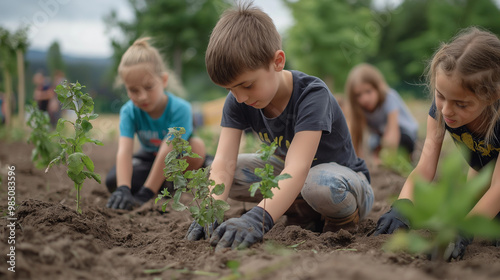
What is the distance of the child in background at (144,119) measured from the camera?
123 inches

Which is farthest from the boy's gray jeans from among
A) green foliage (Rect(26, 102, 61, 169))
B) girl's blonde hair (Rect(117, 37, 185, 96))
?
green foliage (Rect(26, 102, 61, 169))

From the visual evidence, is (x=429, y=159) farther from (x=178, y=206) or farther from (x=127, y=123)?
(x=127, y=123)

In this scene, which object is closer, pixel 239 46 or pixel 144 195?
pixel 239 46

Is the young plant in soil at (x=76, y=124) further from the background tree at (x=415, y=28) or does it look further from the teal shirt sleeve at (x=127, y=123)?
the background tree at (x=415, y=28)

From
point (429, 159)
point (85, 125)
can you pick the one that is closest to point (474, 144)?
point (429, 159)

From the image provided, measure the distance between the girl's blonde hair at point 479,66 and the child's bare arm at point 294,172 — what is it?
2.18 feet

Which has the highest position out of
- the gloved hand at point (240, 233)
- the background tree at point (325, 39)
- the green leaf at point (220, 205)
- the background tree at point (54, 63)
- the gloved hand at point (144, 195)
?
the background tree at point (325, 39)

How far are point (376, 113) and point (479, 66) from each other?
12.3 ft

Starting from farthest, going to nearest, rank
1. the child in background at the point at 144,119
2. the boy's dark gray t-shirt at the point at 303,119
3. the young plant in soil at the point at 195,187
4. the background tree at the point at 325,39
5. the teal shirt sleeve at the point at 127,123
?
the background tree at the point at 325,39
the teal shirt sleeve at the point at 127,123
the child in background at the point at 144,119
the boy's dark gray t-shirt at the point at 303,119
the young plant in soil at the point at 195,187

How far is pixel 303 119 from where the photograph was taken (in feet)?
6.66

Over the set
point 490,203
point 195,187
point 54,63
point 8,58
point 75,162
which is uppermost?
point 54,63

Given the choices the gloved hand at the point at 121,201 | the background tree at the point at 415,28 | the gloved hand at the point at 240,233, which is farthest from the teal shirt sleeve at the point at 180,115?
the background tree at the point at 415,28

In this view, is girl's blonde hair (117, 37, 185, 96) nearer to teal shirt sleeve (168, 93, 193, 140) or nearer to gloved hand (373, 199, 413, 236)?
teal shirt sleeve (168, 93, 193, 140)

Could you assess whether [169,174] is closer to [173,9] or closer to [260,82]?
[260,82]
